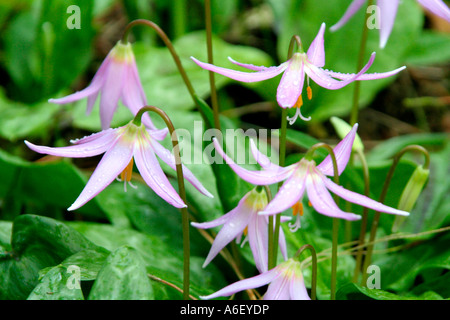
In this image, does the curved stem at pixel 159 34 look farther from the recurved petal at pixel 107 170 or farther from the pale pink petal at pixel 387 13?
the pale pink petal at pixel 387 13

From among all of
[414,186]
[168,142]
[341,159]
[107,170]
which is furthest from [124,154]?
[414,186]

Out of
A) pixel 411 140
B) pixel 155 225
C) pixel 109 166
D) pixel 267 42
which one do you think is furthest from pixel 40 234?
pixel 267 42

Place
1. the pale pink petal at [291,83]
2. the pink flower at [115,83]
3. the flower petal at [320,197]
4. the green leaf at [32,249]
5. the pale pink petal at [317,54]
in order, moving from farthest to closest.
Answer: the pink flower at [115,83]
the green leaf at [32,249]
the pale pink petal at [317,54]
the pale pink petal at [291,83]
the flower petal at [320,197]

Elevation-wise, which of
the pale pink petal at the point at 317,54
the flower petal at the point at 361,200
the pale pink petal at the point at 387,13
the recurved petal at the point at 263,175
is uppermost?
the pale pink petal at the point at 387,13

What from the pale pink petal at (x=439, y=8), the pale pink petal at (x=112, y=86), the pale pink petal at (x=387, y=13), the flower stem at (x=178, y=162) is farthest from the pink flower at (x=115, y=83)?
the pale pink petal at (x=439, y=8)

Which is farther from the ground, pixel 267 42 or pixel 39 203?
pixel 267 42

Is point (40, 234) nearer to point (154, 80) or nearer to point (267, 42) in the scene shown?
point (154, 80)

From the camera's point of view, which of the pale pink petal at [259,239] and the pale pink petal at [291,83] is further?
the pale pink petal at [259,239]
